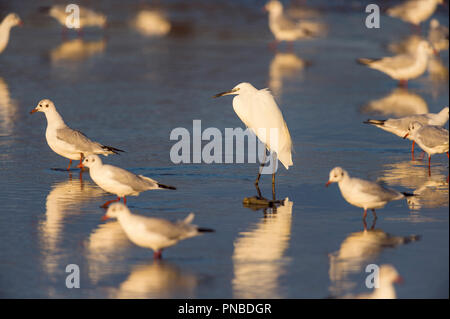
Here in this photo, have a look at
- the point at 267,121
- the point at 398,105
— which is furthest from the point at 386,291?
the point at 398,105

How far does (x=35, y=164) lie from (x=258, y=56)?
12.6m

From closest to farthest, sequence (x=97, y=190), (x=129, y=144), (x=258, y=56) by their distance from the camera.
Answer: (x=97, y=190)
(x=129, y=144)
(x=258, y=56)

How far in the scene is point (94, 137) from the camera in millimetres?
14648

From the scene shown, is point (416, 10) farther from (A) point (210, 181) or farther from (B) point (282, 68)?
(A) point (210, 181)

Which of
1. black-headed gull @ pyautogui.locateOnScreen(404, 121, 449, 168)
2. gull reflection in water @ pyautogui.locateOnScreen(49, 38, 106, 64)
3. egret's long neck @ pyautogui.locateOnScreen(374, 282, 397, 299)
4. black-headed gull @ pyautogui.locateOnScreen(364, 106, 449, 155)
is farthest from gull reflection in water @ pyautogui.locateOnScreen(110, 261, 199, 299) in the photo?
gull reflection in water @ pyautogui.locateOnScreen(49, 38, 106, 64)

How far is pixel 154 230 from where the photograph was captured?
8.34 metres

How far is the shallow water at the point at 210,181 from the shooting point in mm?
8062

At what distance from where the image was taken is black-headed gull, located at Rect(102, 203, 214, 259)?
8.34 metres

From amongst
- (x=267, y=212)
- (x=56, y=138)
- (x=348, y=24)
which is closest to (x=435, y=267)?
(x=267, y=212)

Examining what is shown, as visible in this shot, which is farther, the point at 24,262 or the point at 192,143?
the point at 192,143

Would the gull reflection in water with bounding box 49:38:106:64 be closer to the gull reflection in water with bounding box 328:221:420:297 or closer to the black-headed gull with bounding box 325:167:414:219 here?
the black-headed gull with bounding box 325:167:414:219

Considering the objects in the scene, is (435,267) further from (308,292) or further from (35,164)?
(35,164)

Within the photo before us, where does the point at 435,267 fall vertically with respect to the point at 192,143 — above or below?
below

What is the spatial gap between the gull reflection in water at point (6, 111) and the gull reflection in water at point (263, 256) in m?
6.46
